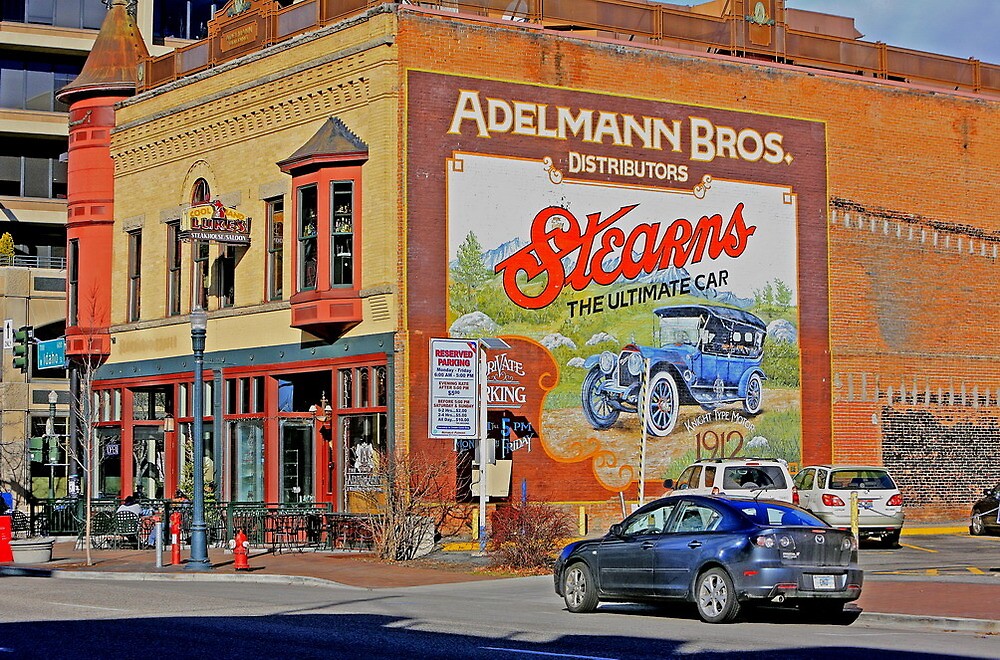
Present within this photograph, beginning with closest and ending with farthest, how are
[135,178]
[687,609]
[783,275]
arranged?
[687,609], [783,275], [135,178]

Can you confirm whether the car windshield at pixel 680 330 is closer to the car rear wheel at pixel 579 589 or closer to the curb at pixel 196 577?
the curb at pixel 196 577

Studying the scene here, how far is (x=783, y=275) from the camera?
37375 millimetres

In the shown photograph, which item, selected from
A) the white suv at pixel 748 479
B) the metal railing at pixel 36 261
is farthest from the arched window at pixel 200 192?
the metal railing at pixel 36 261

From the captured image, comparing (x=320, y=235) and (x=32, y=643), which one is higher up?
(x=320, y=235)

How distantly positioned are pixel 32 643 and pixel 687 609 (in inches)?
343

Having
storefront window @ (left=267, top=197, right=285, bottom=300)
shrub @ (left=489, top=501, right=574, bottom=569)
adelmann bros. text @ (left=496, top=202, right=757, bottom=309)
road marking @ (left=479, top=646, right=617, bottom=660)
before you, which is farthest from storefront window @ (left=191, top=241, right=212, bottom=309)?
road marking @ (left=479, top=646, right=617, bottom=660)

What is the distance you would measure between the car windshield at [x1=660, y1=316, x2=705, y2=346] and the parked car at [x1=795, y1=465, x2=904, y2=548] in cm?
517

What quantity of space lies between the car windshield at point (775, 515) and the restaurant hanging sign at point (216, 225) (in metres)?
20.8

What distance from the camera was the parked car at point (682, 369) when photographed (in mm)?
34812

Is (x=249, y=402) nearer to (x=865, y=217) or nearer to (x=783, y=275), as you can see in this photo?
(x=783, y=275)

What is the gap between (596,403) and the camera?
34.5 meters

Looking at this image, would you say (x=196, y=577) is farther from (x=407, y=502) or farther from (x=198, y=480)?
(x=407, y=502)

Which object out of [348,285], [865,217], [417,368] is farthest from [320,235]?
[865,217]

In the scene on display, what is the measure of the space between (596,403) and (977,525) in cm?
965
